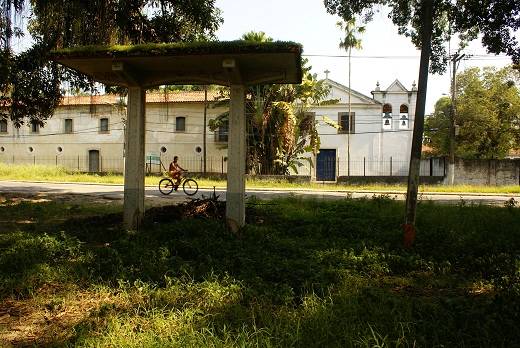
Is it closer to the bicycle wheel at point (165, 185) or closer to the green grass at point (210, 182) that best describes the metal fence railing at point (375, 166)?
the green grass at point (210, 182)

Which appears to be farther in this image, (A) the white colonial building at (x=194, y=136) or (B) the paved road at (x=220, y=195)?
(A) the white colonial building at (x=194, y=136)

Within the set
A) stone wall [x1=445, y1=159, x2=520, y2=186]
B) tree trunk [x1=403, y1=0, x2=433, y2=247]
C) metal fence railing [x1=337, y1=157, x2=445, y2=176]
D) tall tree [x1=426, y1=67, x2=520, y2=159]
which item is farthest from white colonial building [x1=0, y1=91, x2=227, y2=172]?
tree trunk [x1=403, y1=0, x2=433, y2=247]

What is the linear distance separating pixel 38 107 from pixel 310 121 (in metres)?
16.3

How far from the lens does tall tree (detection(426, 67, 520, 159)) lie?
102 ft

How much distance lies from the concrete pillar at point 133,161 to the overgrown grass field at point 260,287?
12.8 inches

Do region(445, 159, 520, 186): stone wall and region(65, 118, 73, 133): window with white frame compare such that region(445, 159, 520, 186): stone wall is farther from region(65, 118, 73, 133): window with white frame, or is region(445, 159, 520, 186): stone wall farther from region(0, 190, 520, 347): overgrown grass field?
region(65, 118, 73, 133): window with white frame

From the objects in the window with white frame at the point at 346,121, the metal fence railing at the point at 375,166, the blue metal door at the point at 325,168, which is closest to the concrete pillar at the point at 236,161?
the blue metal door at the point at 325,168

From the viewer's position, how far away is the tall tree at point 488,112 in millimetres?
31172

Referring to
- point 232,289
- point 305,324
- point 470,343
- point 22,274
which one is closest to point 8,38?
point 22,274

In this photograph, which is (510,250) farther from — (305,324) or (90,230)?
(90,230)

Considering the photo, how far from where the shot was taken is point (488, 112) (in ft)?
101

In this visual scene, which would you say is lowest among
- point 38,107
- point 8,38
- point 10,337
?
point 10,337

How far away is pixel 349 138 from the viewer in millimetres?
31328

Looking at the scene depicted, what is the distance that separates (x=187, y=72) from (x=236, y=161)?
1896 millimetres
